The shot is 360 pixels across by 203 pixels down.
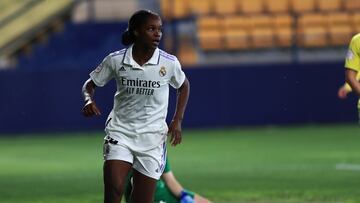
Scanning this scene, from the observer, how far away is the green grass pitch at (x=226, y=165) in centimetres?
1286

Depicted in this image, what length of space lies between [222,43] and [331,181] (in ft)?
40.1

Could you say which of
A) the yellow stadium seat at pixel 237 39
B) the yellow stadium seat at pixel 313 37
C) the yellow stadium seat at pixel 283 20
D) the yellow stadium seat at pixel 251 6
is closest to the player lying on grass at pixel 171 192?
the yellow stadium seat at pixel 313 37

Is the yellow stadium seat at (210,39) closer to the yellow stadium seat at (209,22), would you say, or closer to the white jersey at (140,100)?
the yellow stadium seat at (209,22)

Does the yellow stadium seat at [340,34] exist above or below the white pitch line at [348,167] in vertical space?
below

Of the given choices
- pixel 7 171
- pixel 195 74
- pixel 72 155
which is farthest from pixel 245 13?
pixel 7 171

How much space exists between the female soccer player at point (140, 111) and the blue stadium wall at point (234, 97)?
15260 mm

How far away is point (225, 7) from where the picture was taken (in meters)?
27.0

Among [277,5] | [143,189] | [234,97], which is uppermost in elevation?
[143,189]

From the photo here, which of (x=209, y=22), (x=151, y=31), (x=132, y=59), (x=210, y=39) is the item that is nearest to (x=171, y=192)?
(x=132, y=59)

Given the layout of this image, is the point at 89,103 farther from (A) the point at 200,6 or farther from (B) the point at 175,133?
(A) the point at 200,6

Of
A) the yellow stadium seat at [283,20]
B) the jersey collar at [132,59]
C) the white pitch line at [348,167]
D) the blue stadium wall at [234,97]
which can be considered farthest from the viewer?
the yellow stadium seat at [283,20]

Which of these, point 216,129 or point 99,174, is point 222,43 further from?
point 99,174

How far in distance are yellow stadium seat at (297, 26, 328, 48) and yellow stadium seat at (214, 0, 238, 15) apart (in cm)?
217

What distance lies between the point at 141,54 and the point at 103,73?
1.21 feet
